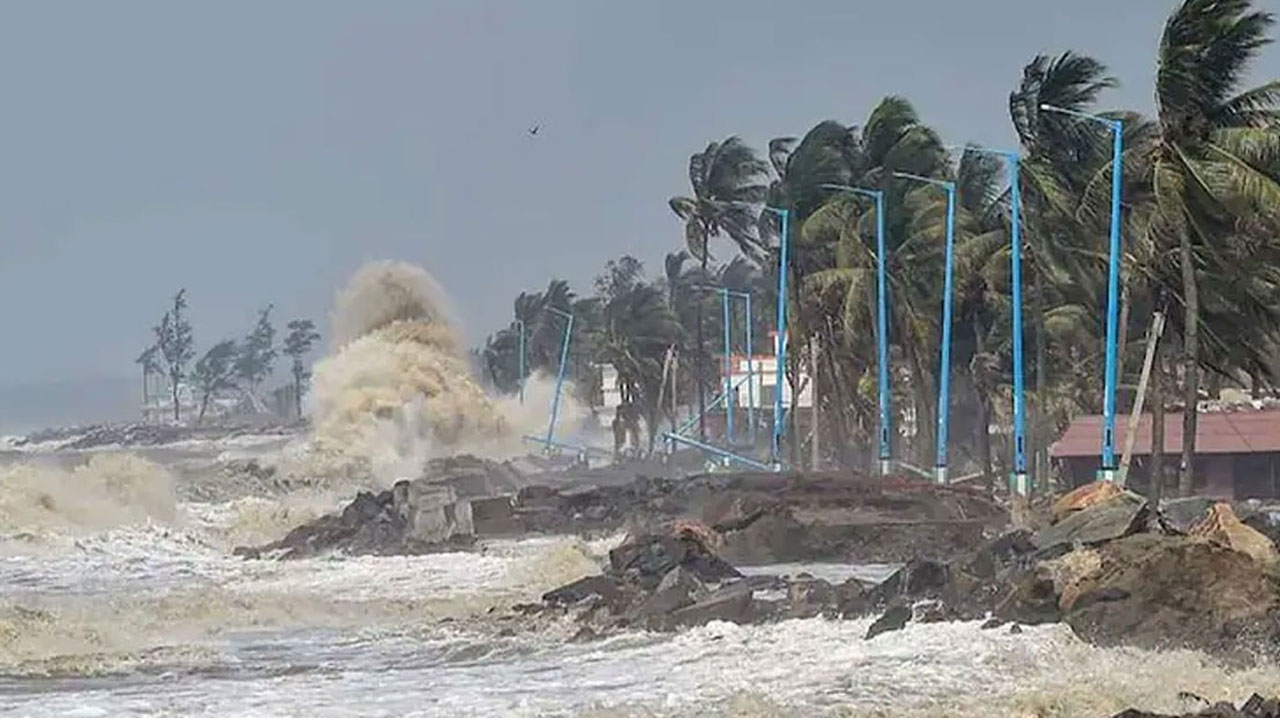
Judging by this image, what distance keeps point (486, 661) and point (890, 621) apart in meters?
4.03

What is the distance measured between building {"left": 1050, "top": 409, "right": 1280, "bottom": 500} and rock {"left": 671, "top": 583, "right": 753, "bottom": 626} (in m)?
24.9

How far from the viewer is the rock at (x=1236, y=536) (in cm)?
1900

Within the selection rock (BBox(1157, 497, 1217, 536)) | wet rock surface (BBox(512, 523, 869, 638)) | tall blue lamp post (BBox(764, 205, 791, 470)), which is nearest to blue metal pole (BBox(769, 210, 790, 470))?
tall blue lamp post (BBox(764, 205, 791, 470))

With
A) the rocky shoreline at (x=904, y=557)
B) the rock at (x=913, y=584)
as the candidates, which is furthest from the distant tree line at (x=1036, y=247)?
the rock at (x=913, y=584)

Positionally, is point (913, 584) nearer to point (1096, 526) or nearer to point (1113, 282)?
point (1096, 526)

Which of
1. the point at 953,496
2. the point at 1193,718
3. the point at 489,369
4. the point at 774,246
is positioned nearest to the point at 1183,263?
the point at 953,496

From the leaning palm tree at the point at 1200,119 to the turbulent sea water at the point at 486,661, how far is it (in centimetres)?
720

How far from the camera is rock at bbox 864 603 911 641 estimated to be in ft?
62.3

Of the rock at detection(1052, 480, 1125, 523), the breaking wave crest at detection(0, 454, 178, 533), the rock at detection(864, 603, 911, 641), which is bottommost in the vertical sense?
the breaking wave crest at detection(0, 454, 178, 533)

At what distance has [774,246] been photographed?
206ft

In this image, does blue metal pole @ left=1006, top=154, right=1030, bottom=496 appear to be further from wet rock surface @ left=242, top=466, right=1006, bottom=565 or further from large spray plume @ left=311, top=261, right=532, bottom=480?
Result: large spray plume @ left=311, top=261, right=532, bottom=480

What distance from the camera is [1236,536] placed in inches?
779

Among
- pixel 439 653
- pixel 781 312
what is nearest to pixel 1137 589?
pixel 439 653

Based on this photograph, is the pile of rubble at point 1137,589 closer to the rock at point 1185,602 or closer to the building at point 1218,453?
the rock at point 1185,602
